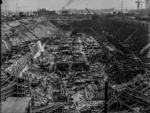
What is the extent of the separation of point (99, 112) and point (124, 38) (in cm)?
2504

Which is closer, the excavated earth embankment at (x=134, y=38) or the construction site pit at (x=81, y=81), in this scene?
the construction site pit at (x=81, y=81)

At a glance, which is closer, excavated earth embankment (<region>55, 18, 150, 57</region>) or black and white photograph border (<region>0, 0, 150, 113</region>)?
black and white photograph border (<region>0, 0, 150, 113</region>)

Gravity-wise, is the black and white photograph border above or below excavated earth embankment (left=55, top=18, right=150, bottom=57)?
below

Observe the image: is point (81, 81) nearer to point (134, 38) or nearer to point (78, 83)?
point (78, 83)

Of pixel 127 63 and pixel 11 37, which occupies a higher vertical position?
pixel 11 37

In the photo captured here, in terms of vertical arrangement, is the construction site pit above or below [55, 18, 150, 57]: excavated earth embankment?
below

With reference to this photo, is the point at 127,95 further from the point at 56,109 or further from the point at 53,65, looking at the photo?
the point at 53,65

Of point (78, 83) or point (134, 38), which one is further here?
point (134, 38)

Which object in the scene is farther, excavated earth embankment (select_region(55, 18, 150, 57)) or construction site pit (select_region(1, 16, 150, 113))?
excavated earth embankment (select_region(55, 18, 150, 57))

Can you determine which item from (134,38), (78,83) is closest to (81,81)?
(78,83)

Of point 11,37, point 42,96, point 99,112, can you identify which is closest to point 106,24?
point 11,37

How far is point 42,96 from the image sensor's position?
11.8m

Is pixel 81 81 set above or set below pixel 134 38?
below

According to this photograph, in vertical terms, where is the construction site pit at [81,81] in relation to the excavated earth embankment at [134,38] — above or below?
below
